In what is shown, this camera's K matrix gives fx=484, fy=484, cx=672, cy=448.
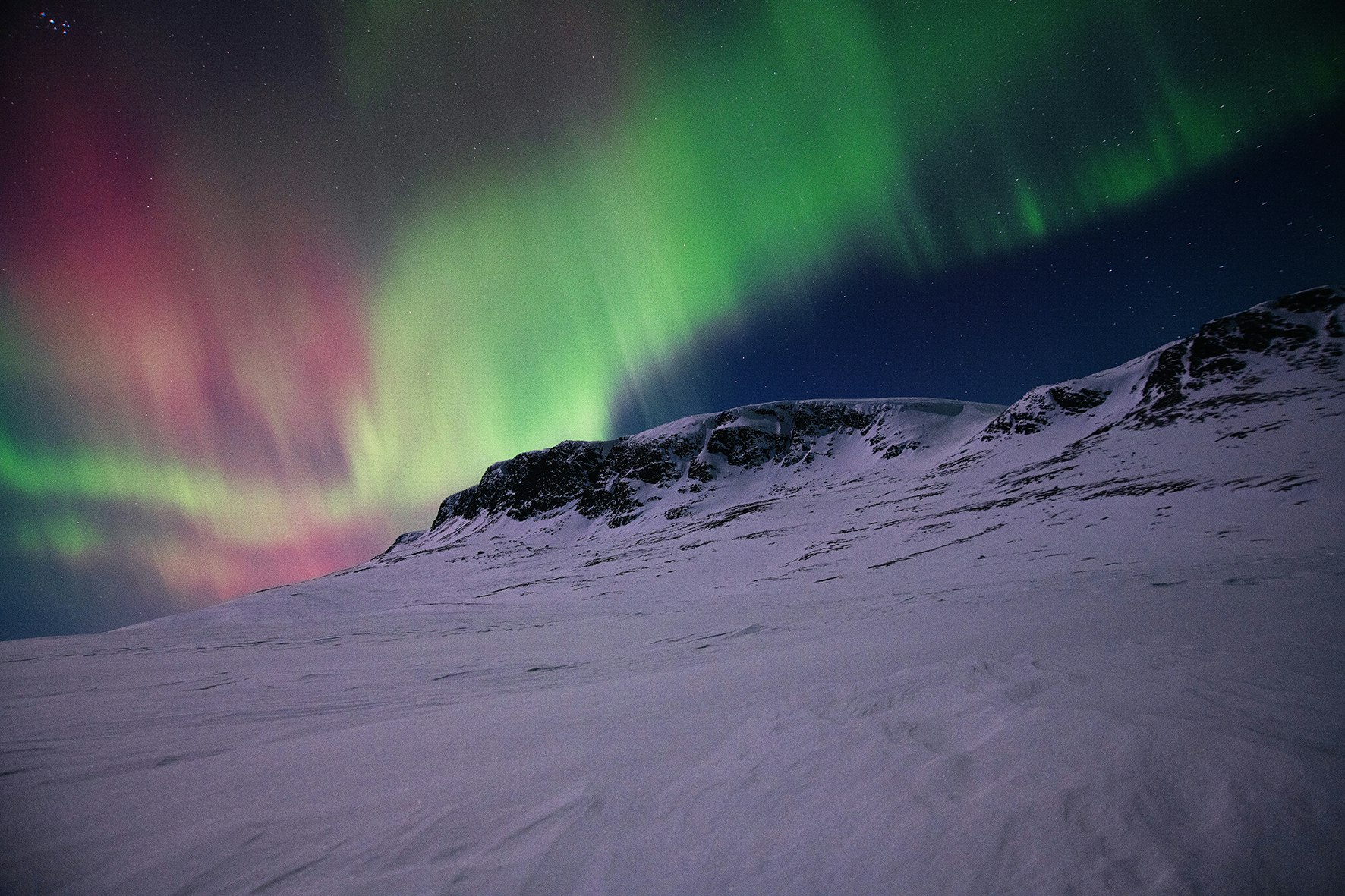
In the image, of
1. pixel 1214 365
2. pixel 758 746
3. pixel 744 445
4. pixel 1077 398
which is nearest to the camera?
pixel 758 746

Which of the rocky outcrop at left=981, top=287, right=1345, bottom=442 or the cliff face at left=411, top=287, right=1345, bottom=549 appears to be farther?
the cliff face at left=411, top=287, right=1345, bottom=549

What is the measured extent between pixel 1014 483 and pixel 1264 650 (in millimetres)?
43912

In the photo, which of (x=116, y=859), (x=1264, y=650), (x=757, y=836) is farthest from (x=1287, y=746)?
(x=116, y=859)

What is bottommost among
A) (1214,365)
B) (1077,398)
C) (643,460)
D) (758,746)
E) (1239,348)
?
(1077,398)

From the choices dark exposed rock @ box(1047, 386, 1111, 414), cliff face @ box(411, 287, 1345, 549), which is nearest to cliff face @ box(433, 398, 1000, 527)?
cliff face @ box(411, 287, 1345, 549)

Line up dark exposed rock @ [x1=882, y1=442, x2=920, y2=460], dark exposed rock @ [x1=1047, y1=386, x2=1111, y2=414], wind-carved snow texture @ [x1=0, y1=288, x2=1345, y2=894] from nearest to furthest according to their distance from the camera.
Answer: wind-carved snow texture @ [x1=0, y1=288, x2=1345, y2=894]
dark exposed rock @ [x1=1047, y1=386, x2=1111, y2=414]
dark exposed rock @ [x1=882, y1=442, x2=920, y2=460]

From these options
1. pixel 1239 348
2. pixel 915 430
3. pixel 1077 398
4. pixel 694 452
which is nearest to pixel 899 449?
pixel 915 430

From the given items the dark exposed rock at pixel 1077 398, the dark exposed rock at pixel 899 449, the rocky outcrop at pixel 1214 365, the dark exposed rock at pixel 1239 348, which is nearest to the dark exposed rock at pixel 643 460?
the dark exposed rock at pixel 899 449

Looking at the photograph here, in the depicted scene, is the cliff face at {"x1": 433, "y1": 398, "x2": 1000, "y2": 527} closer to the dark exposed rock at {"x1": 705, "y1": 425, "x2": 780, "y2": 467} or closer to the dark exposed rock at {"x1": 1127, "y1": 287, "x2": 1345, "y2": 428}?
the dark exposed rock at {"x1": 705, "y1": 425, "x2": 780, "y2": 467}

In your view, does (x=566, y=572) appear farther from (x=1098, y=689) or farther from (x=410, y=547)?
(x=410, y=547)

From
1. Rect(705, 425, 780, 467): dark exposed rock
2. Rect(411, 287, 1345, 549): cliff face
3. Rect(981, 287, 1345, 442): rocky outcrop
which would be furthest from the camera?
Rect(705, 425, 780, 467): dark exposed rock

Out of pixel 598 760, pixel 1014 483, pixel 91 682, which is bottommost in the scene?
pixel 1014 483

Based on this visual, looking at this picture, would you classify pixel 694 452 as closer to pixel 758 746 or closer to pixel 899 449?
pixel 899 449

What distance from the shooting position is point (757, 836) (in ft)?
6.56
